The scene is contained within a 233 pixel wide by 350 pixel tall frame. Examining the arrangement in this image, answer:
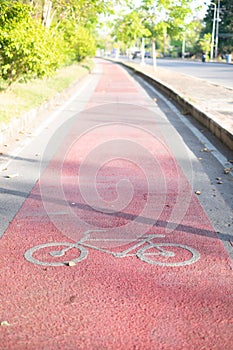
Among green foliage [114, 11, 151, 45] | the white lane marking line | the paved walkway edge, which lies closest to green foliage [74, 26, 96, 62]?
green foliage [114, 11, 151, 45]

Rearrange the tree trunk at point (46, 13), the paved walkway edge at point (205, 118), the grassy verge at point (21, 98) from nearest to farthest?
the paved walkway edge at point (205, 118) → the grassy verge at point (21, 98) → the tree trunk at point (46, 13)

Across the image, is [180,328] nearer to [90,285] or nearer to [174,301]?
[174,301]

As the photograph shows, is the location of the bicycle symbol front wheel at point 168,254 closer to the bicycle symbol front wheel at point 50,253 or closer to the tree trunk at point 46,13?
the bicycle symbol front wheel at point 50,253

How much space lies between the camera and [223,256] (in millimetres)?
4441

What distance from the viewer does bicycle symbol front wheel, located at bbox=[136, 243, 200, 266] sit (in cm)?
429

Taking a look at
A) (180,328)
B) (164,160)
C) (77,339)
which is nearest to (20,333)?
(77,339)

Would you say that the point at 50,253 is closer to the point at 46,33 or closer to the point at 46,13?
the point at 46,33

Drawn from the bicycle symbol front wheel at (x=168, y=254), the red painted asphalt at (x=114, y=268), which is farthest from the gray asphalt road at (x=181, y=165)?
the bicycle symbol front wheel at (x=168, y=254)

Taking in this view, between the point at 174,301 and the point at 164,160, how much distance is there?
496 centimetres

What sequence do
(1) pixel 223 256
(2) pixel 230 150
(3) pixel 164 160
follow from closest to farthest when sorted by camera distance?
(1) pixel 223 256 → (3) pixel 164 160 → (2) pixel 230 150

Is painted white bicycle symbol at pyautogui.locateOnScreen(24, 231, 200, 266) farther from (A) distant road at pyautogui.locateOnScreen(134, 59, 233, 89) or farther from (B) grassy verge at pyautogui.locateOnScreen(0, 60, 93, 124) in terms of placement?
(A) distant road at pyautogui.locateOnScreen(134, 59, 233, 89)

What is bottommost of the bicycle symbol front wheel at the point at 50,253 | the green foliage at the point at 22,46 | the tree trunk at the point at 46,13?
the bicycle symbol front wheel at the point at 50,253

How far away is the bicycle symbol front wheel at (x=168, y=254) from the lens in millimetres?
4289

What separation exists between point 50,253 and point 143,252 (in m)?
0.75
